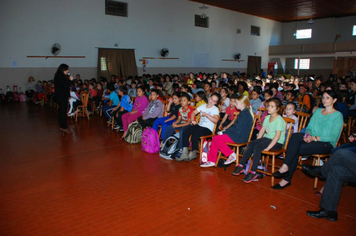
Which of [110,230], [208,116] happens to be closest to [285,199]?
[208,116]

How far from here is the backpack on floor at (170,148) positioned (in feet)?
15.1

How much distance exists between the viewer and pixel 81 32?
12531 mm

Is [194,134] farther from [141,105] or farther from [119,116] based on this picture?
[119,116]

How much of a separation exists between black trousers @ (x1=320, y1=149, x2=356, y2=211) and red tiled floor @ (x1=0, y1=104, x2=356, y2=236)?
0.21m

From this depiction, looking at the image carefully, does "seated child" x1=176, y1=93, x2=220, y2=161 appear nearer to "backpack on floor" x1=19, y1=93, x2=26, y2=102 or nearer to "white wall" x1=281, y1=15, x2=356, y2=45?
"backpack on floor" x1=19, y1=93, x2=26, y2=102

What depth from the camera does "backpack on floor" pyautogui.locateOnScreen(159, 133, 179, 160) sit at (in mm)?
4617

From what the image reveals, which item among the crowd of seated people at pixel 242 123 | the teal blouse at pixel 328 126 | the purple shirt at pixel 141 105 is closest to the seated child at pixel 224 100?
the crowd of seated people at pixel 242 123

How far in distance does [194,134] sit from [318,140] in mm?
1819

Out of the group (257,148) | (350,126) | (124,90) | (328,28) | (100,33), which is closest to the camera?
(257,148)

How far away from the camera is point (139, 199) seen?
3.24 meters

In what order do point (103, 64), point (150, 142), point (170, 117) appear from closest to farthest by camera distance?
point (150, 142), point (170, 117), point (103, 64)

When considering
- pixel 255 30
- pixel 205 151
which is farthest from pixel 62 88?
pixel 255 30

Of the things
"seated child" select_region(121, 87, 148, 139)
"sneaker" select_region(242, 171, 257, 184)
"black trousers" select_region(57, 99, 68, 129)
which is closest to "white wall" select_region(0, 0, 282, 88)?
"black trousers" select_region(57, 99, 68, 129)

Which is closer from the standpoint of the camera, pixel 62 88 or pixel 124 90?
pixel 62 88
